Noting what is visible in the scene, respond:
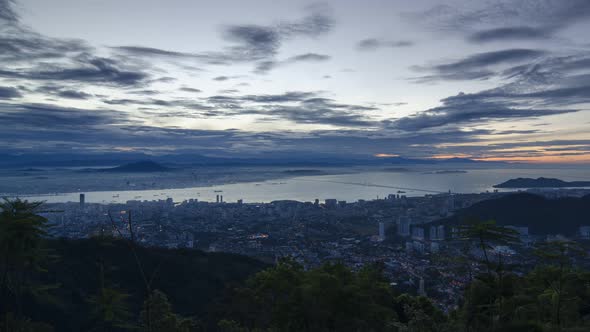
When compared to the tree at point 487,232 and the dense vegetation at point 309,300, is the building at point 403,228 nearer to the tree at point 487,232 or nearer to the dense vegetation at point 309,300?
the dense vegetation at point 309,300

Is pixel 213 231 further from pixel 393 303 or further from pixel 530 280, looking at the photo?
Result: pixel 530 280

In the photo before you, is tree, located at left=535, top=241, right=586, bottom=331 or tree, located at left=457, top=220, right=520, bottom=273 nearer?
tree, located at left=535, top=241, right=586, bottom=331

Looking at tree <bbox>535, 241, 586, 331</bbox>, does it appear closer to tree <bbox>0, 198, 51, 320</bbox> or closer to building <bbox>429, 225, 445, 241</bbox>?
tree <bbox>0, 198, 51, 320</bbox>

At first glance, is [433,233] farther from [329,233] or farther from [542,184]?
[542,184]

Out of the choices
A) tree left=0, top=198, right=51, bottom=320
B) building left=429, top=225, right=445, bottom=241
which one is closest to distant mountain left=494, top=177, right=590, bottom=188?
building left=429, top=225, right=445, bottom=241

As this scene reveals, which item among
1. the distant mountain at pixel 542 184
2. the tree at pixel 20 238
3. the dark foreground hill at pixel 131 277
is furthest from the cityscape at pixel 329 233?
the distant mountain at pixel 542 184

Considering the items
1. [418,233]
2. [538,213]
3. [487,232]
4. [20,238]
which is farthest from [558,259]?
[538,213]

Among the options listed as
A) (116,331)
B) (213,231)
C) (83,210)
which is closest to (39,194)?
(83,210)
